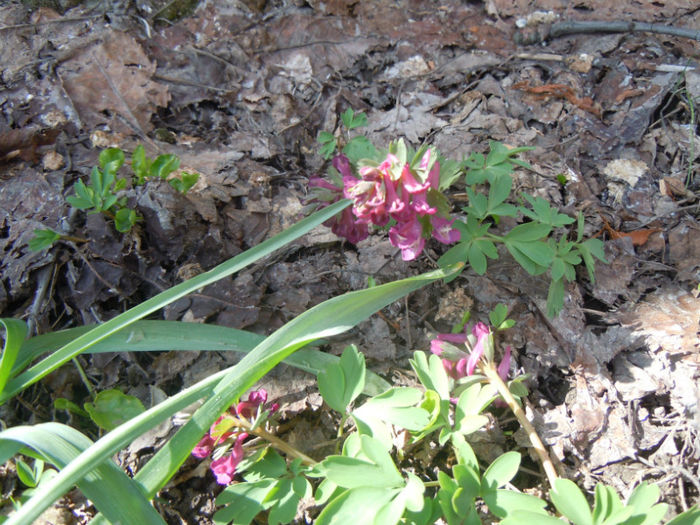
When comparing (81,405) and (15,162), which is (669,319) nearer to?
(81,405)

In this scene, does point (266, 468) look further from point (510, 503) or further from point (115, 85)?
point (115, 85)

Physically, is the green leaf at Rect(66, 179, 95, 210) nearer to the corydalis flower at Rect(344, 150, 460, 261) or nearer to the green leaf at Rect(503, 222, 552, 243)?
the corydalis flower at Rect(344, 150, 460, 261)

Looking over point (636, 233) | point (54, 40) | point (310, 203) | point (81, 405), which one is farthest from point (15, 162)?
point (636, 233)

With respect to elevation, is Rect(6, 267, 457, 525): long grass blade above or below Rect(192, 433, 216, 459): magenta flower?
above

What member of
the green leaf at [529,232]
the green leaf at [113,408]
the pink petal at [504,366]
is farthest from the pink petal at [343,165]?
the green leaf at [113,408]

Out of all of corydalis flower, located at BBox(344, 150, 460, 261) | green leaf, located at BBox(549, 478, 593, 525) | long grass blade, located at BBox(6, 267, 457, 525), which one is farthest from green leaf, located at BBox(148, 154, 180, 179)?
green leaf, located at BBox(549, 478, 593, 525)

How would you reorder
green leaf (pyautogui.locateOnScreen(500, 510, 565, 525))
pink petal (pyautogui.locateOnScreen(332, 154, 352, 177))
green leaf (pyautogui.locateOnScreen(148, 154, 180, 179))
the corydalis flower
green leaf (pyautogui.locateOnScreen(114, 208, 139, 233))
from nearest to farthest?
green leaf (pyautogui.locateOnScreen(500, 510, 565, 525)) < the corydalis flower < pink petal (pyautogui.locateOnScreen(332, 154, 352, 177)) < green leaf (pyautogui.locateOnScreen(114, 208, 139, 233)) < green leaf (pyautogui.locateOnScreen(148, 154, 180, 179))

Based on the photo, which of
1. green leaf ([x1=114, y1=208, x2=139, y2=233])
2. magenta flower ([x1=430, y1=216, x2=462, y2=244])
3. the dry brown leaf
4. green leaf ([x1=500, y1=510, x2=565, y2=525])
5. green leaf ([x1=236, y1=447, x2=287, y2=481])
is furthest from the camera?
the dry brown leaf

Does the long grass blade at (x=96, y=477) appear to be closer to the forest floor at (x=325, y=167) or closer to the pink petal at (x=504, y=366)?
the forest floor at (x=325, y=167)
